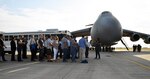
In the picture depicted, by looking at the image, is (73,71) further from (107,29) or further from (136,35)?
(136,35)

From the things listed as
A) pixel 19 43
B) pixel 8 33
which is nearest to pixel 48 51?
pixel 19 43

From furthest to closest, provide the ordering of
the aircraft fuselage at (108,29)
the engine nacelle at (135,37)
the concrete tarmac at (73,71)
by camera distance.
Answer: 1. the engine nacelle at (135,37)
2. the aircraft fuselage at (108,29)
3. the concrete tarmac at (73,71)

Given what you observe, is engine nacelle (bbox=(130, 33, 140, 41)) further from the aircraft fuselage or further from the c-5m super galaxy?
the aircraft fuselage

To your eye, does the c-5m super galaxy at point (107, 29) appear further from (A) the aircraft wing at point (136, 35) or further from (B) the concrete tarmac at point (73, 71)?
(B) the concrete tarmac at point (73, 71)

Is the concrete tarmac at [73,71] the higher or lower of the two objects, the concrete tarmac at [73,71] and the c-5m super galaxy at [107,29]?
the lower

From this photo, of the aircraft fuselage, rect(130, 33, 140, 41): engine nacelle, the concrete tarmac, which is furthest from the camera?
rect(130, 33, 140, 41): engine nacelle

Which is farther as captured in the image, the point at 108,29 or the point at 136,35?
the point at 136,35

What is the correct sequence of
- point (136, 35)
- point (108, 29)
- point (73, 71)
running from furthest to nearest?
point (136, 35)
point (108, 29)
point (73, 71)

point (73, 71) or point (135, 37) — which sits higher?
point (135, 37)

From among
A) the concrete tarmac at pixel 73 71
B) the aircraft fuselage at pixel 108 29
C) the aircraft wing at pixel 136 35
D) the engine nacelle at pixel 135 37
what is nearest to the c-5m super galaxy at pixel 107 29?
the aircraft fuselage at pixel 108 29

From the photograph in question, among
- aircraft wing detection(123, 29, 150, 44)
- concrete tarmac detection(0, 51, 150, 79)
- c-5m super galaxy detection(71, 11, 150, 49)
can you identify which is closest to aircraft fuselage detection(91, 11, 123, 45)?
c-5m super galaxy detection(71, 11, 150, 49)

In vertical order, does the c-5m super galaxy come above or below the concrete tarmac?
above

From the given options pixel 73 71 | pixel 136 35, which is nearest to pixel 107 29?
pixel 136 35

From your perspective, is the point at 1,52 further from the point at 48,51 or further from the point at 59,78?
the point at 59,78
